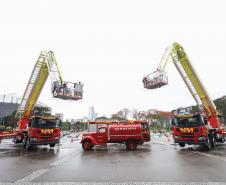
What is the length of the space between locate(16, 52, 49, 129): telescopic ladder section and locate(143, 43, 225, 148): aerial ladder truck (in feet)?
35.0

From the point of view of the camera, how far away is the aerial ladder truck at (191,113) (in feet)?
45.9

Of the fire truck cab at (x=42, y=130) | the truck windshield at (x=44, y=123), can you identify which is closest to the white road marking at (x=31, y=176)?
the fire truck cab at (x=42, y=130)

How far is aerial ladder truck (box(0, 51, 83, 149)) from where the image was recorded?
14.9 m

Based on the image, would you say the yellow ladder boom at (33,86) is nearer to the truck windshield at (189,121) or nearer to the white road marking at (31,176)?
the white road marking at (31,176)

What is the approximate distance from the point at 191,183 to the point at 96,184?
10.00 ft

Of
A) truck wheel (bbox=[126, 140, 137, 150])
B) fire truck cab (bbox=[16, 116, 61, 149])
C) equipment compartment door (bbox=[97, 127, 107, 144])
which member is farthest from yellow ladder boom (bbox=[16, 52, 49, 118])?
truck wheel (bbox=[126, 140, 137, 150])

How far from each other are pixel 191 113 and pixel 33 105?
1575cm

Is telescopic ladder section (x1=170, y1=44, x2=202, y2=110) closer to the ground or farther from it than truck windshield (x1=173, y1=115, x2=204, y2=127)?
farther from it

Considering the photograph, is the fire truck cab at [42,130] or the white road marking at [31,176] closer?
the white road marking at [31,176]

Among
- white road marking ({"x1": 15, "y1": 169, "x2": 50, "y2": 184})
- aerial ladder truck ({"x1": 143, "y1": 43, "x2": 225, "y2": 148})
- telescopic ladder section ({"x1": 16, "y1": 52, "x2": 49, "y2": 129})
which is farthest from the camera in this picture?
telescopic ladder section ({"x1": 16, "y1": 52, "x2": 49, "y2": 129})

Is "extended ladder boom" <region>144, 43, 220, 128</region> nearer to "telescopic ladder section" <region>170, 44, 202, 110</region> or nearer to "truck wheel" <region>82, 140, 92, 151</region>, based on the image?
"telescopic ladder section" <region>170, 44, 202, 110</region>

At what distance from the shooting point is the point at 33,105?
18.9m

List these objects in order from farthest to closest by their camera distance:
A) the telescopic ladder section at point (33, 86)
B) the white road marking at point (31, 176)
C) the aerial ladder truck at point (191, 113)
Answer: the telescopic ladder section at point (33, 86) < the aerial ladder truck at point (191, 113) < the white road marking at point (31, 176)

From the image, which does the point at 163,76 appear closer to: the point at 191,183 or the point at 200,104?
the point at 200,104
